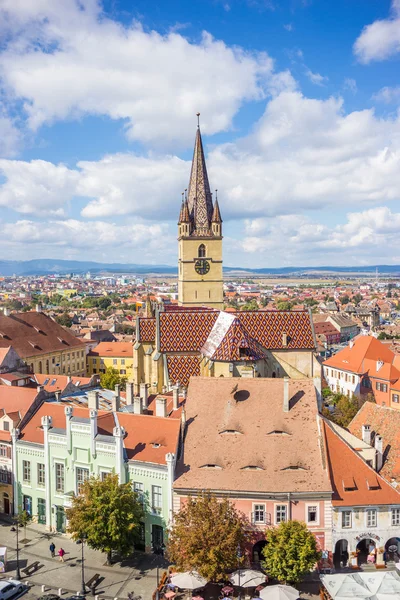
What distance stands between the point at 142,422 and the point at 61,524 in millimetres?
10653

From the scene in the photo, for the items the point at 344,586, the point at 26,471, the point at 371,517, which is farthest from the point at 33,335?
the point at 344,586

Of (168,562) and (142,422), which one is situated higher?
(142,422)

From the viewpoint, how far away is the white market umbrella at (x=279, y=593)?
3300cm

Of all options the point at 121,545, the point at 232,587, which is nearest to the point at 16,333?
the point at 121,545

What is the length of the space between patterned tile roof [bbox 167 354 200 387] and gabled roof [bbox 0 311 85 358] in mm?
36254

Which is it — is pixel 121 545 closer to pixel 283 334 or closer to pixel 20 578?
pixel 20 578

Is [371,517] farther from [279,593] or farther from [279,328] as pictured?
[279,328]

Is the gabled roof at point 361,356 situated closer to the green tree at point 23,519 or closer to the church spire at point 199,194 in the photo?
the church spire at point 199,194

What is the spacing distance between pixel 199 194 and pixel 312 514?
48.8m

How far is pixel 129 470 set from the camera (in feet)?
137

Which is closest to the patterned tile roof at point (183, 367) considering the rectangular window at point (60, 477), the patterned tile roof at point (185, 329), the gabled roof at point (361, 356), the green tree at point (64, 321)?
the patterned tile roof at point (185, 329)

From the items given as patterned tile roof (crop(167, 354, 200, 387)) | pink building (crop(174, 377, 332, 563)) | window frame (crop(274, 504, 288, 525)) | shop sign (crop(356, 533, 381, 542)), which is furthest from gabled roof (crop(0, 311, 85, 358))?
shop sign (crop(356, 533, 381, 542))

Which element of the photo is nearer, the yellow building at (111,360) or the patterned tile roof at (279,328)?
the patterned tile roof at (279,328)

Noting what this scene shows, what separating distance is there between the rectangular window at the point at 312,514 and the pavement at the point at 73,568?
10829mm
